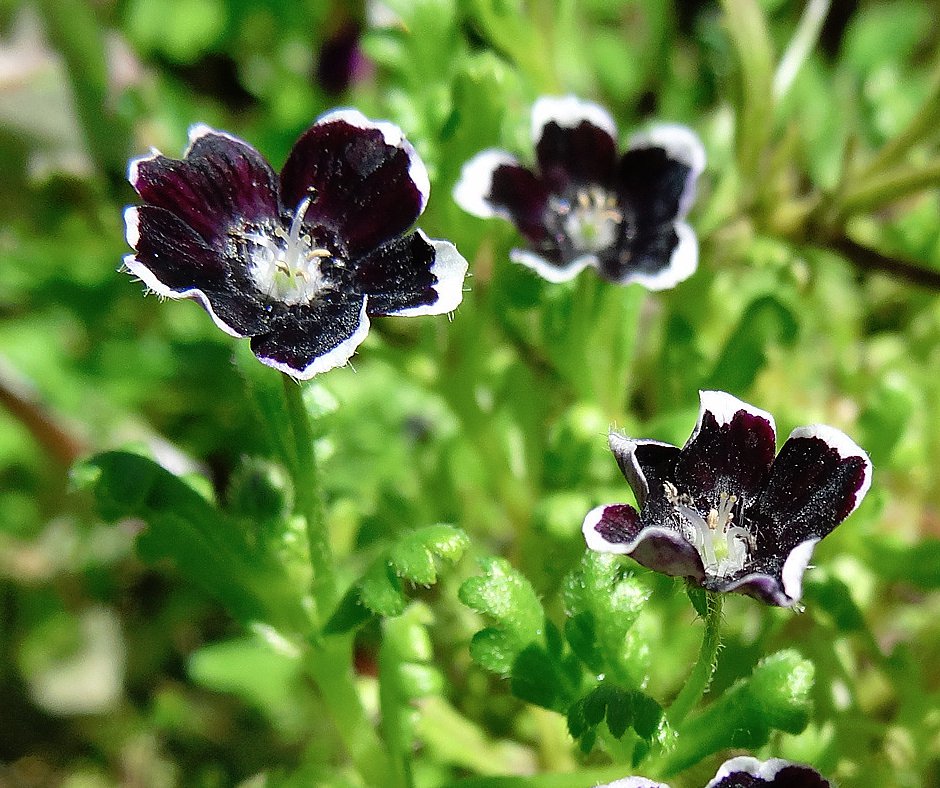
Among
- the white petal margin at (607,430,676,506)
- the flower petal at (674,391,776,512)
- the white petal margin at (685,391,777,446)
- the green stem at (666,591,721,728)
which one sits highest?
the white petal margin at (685,391,777,446)

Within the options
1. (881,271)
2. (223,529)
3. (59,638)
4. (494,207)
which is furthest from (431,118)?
(59,638)

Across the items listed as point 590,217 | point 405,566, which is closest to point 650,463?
point 405,566

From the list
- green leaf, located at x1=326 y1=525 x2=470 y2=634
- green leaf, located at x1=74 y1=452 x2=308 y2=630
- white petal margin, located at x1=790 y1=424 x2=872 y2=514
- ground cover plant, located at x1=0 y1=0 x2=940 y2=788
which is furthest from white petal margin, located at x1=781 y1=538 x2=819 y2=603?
green leaf, located at x1=74 y1=452 x2=308 y2=630

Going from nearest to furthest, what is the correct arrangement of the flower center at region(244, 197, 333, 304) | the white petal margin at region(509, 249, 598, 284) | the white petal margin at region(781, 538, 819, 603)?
1. the white petal margin at region(781, 538, 819, 603)
2. the flower center at region(244, 197, 333, 304)
3. the white petal margin at region(509, 249, 598, 284)

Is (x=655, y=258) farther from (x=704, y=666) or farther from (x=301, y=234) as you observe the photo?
(x=704, y=666)

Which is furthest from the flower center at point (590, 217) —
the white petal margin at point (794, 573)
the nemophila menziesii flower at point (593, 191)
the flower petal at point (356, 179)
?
the white petal margin at point (794, 573)

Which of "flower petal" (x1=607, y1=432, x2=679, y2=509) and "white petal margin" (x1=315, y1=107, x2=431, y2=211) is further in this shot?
"white petal margin" (x1=315, y1=107, x2=431, y2=211)

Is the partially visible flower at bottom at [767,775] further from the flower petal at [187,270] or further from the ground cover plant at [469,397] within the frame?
the flower petal at [187,270]

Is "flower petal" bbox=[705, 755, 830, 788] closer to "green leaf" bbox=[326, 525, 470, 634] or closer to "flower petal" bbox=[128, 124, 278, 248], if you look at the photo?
"green leaf" bbox=[326, 525, 470, 634]
